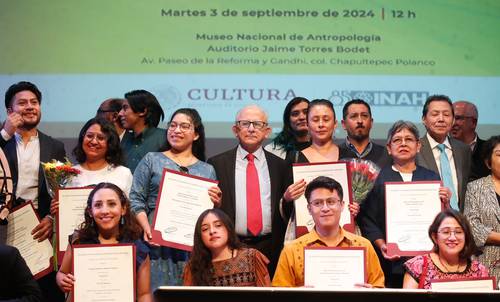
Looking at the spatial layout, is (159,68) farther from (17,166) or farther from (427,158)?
(427,158)

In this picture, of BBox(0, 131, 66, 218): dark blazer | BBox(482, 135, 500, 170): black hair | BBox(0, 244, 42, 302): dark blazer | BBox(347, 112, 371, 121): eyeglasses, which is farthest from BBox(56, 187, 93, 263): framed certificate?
BBox(482, 135, 500, 170): black hair

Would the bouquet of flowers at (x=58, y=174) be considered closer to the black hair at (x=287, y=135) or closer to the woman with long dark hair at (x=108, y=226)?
the woman with long dark hair at (x=108, y=226)

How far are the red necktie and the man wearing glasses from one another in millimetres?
457

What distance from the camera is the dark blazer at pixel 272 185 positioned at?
15.5 ft

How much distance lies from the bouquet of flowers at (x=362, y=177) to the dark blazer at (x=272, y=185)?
36cm

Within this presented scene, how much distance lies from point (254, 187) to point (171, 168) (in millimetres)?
479

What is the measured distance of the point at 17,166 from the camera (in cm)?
489

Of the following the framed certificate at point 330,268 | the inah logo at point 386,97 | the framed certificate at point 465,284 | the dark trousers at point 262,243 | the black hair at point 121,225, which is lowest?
the framed certificate at point 465,284

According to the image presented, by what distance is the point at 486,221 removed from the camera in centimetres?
471

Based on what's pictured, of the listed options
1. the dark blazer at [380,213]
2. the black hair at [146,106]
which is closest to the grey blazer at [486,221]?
the dark blazer at [380,213]

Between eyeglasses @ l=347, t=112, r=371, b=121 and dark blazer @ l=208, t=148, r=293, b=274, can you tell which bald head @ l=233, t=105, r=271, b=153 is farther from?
eyeglasses @ l=347, t=112, r=371, b=121

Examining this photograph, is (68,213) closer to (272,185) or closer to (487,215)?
(272,185)

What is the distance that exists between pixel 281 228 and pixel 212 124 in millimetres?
1466

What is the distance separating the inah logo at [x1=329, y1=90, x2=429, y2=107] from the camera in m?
6.02
